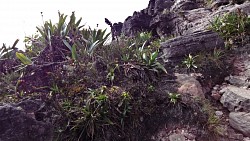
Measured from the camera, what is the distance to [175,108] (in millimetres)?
4641

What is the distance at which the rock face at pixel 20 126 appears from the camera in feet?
12.5

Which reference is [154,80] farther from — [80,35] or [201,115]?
[80,35]

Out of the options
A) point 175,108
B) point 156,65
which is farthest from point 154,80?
point 175,108

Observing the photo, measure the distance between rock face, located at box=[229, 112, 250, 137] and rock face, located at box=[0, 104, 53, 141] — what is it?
3.35 metres

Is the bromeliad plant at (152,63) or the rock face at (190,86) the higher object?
the bromeliad plant at (152,63)

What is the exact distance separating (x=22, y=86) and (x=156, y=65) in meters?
3.16

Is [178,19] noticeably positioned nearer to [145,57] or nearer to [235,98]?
[145,57]

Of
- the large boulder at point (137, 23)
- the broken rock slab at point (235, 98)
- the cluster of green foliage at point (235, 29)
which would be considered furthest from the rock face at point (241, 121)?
the large boulder at point (137, 23)

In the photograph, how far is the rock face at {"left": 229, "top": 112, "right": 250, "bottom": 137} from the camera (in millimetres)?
4137

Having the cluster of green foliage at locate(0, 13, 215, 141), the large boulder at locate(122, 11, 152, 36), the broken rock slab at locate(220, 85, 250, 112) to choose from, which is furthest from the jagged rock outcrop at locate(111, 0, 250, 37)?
the broken rock slab at locate(220, 85, 250, 112)

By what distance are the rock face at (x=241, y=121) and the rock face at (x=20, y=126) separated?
3.35 meters

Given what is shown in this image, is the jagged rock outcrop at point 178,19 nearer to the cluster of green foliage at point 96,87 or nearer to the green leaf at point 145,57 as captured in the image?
the cluster of green foliage at point 96,87

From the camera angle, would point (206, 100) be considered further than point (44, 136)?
Yes

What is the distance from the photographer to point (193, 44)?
20.7 feet
